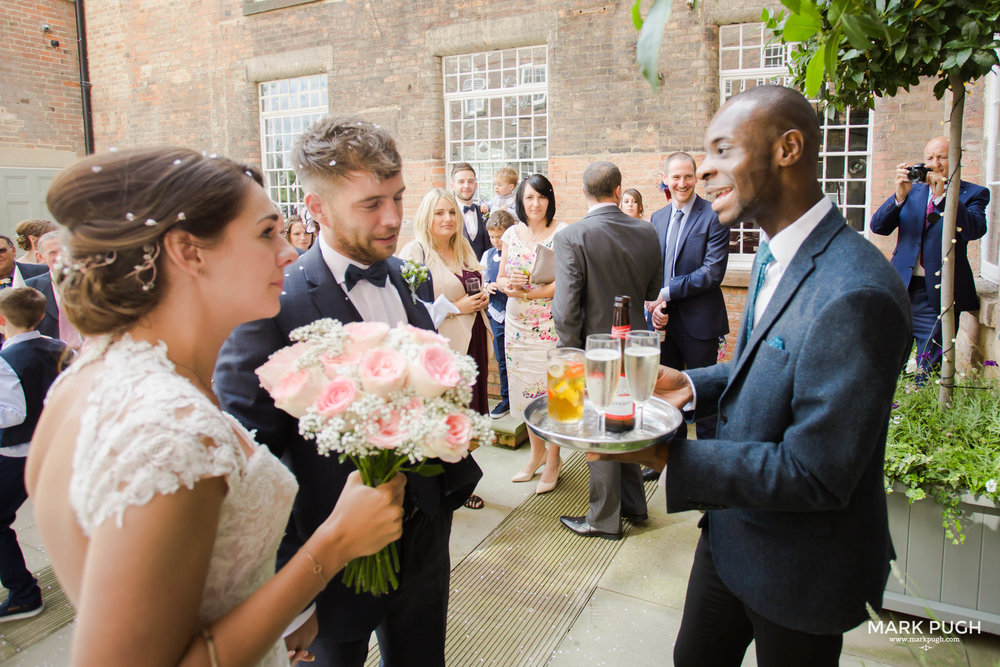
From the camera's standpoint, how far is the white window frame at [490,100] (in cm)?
878

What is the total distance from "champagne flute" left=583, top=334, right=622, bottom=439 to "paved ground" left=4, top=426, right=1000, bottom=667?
1503mm

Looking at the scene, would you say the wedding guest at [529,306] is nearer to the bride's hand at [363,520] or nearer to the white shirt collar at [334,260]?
the white shirt collar at [334,260]

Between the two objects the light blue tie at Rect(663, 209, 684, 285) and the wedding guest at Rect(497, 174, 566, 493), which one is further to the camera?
the light blue tie at Rect(663, 209, 684, 285)

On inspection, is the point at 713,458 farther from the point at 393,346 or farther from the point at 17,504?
the point at 17,504

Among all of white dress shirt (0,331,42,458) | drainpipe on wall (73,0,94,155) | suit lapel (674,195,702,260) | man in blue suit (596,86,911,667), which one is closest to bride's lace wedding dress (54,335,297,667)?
man in blue suit (596,86,911,667)

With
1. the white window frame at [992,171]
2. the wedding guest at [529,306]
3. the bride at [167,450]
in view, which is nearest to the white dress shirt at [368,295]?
the bride at [167,450]

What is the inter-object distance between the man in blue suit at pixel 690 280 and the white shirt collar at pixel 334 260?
3507 mm

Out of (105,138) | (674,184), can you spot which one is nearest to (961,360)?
(674,184)

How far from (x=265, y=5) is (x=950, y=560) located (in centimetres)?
1149

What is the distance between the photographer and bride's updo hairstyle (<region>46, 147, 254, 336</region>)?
1.16m

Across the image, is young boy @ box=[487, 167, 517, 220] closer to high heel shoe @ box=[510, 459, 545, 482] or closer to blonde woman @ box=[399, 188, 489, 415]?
blonde woman @ box=[399, 188, 489, 415]

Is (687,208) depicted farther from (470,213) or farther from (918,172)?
(470,213)

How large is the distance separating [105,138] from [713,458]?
576 inches

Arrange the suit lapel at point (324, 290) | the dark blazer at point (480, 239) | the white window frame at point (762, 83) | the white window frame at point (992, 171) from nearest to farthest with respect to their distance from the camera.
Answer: the suit lapel at point (324, 290)
the white window frame at point (992, 171)
the dark blazer at point (480, 239)
the white window frame at point (762, 83)
